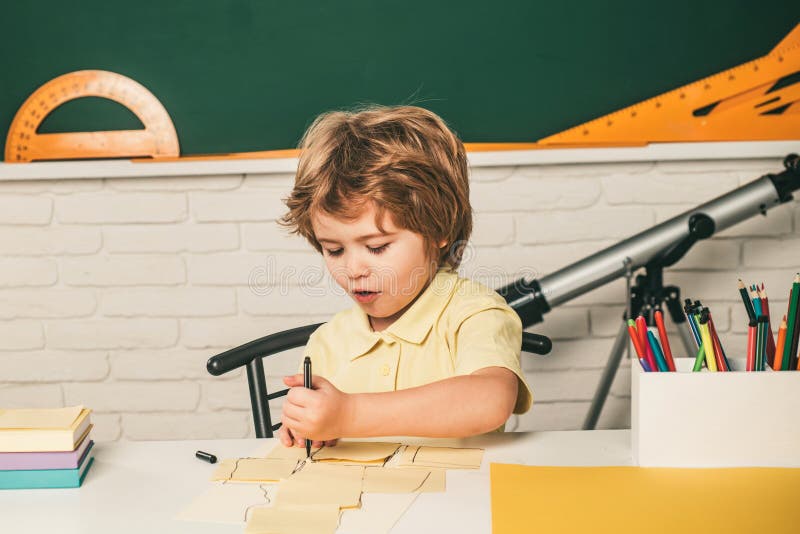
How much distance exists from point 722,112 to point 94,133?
1.31 m

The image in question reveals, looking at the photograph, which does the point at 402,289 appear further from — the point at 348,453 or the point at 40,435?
the point at 40,435

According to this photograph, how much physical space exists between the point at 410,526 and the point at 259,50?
1.26 meters

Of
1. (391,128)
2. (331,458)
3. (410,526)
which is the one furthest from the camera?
(391,128)

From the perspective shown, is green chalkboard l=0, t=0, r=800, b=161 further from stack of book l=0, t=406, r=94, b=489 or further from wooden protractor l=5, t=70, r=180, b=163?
stack of book l=0, t=406, r=94, b=489

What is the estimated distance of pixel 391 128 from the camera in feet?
3.24

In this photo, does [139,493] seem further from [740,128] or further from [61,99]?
[740,128]

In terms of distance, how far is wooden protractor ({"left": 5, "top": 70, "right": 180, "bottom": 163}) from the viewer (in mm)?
1658

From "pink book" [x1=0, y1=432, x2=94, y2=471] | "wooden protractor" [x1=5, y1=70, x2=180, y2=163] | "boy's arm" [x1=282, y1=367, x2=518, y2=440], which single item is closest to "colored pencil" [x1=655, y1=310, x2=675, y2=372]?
"boy's arm" [x1=282, y1=367, x2=518, y2=440]

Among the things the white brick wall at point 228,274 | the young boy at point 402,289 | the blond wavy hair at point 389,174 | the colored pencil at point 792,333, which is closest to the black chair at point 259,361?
the young boy at point 402,289

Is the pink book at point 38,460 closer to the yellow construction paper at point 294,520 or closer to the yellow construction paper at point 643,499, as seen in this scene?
the yellow construction paper at point 294,520

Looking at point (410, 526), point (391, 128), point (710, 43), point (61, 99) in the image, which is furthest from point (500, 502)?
point (61, 99)

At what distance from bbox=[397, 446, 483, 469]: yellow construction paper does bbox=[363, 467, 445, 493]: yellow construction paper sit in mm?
17

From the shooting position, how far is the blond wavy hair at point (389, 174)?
0.92m

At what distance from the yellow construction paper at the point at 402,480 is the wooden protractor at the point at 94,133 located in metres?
1.12
